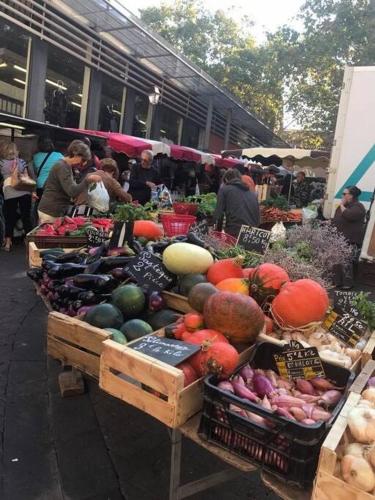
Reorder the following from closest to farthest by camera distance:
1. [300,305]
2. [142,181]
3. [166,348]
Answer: [166,348], [300,305], [142,181]

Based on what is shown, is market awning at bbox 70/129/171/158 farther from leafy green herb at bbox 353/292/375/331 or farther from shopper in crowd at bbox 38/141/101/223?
leafy green herb at bbox 353/292/375/331

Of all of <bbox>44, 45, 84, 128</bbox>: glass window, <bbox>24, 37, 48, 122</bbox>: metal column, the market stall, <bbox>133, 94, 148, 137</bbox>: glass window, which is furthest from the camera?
<bbox>133, 94, 148, 137</bbox>: glass window

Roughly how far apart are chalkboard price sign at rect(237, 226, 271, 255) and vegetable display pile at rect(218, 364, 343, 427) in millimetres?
1764

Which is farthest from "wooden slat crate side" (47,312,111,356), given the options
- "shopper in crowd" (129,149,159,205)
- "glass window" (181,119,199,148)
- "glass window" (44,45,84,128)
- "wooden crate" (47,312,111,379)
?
"glass window" (181,119,199,148)

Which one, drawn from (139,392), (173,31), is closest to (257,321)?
(139,392)

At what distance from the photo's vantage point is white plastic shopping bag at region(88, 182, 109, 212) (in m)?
5.65

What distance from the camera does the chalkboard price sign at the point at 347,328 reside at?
2.71m

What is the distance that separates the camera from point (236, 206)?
5738mm

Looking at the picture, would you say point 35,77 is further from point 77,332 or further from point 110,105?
point 77,332

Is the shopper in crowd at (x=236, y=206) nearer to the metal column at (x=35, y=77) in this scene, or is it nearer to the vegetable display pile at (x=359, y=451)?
the vegetable display pile at (x=359, y=451)

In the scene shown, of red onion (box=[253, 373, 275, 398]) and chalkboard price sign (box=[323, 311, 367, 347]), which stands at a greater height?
chalkboard price sign (box=[323, 311, 367, 347])

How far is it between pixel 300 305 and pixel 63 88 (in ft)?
44.7

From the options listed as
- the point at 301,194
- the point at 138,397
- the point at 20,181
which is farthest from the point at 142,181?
the point at 301,194

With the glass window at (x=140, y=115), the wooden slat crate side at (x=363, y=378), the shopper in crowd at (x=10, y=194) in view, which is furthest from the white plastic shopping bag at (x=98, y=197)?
the glass window at (x=140, y=115)
